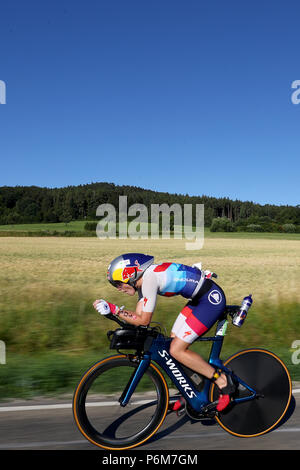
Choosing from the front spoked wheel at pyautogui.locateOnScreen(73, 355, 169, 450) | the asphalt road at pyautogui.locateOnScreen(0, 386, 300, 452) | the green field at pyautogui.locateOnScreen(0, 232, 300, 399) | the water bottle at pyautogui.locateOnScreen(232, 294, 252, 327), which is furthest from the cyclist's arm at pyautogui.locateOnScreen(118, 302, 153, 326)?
the green field at pyautogui.locateOnScreen(0, 232, 300, 399)

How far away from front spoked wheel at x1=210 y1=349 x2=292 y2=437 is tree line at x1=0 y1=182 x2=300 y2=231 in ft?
311

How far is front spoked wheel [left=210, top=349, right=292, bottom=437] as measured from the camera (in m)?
4.09

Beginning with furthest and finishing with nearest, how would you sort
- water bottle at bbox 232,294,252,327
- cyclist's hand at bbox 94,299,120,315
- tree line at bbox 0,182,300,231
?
tree line at bbox 0,182,300,231, water bottle at bbox 232,294,252,327, cyclist's hand at bbox 94,299,120,315

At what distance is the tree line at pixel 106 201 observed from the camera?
106 metres

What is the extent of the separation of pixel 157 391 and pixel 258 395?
1.11 meters

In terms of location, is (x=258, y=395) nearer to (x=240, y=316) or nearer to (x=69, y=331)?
(x=240, y=316)

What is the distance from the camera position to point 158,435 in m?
4.04

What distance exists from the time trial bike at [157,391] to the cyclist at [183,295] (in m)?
0.11

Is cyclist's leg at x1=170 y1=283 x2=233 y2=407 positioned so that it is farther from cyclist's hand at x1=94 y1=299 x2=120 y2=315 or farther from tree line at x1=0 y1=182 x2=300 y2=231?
tree line at x1=0 y1=182 x2=300 y2=231

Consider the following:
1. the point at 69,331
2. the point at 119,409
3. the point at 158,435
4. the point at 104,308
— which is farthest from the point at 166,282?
the point at 69,331

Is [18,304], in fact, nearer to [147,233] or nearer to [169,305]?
[169,305]

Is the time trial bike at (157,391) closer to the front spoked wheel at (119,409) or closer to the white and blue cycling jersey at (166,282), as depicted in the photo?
the front spoked wheel at (119,409)
